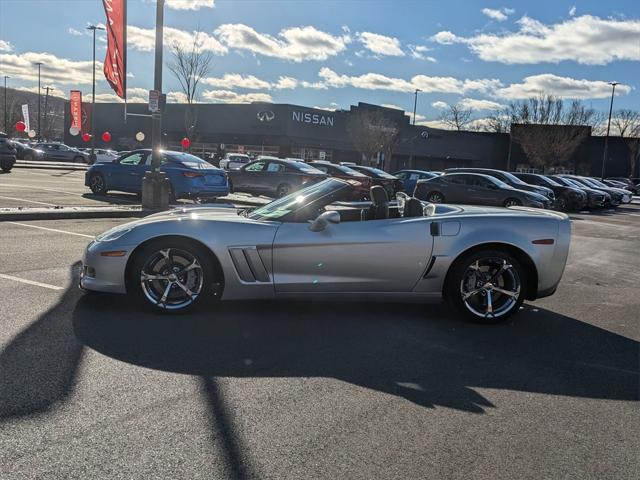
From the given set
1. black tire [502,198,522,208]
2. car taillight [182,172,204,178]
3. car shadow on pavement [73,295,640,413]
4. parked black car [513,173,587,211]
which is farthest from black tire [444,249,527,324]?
parked black car [513,173,587,211]

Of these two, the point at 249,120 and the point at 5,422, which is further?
the point at 249,120

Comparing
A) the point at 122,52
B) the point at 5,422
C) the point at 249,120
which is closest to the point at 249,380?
the point at 5,422

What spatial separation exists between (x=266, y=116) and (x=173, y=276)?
49118 mm

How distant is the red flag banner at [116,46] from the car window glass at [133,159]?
2.61m

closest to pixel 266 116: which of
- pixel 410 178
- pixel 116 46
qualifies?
pixel 410 178

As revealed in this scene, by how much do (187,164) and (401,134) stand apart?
51105 millimetres

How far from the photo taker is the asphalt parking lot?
8.98 ft

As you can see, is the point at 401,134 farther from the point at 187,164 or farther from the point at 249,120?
the point at 187,164

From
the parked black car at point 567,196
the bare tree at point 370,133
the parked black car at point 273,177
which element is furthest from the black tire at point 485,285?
the bare tree at point 370,133

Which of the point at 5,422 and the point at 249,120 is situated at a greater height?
the point at 249,120

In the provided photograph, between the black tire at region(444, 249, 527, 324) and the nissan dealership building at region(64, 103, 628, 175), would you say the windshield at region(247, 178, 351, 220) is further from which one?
the nissan dealership building at region(64, 103, 628, 175)

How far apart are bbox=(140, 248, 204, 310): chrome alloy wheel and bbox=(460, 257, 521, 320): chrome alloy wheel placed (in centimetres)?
238

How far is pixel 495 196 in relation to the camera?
62.5 ft

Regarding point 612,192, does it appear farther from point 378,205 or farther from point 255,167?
point 378,205
